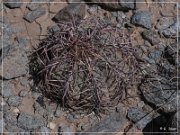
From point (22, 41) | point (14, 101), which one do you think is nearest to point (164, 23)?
point (22, 41)

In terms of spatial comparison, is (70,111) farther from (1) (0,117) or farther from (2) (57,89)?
(1) (0,117)

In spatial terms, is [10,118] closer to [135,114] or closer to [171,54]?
[135,114]

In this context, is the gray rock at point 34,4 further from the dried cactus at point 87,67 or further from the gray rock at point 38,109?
the gray rock at point 38,109

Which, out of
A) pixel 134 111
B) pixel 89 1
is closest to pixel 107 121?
pixel 134 111

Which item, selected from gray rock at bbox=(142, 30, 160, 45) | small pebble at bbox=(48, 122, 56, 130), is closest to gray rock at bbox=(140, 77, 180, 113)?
gray rock at bbox=(142, 30, 160, 45)

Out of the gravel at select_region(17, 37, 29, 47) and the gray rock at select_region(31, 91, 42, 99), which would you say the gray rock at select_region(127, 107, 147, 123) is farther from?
the gravel at select_region(17, 37, 29, 47)

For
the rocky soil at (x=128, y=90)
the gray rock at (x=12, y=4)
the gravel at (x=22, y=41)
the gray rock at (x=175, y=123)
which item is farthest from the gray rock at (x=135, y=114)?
the gray rock at (x=12, y=4)
